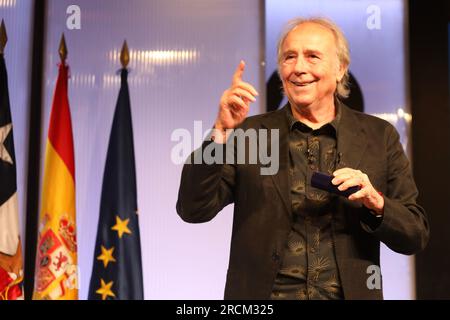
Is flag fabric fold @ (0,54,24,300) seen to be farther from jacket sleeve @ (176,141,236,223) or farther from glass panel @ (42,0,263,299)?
jacket sleeve @ (176,141,236,223)

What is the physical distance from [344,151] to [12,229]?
2079mm

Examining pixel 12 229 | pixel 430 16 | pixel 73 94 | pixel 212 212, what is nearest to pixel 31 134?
pixel 73 94

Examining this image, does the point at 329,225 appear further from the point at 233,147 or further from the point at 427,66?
the point at 427,66

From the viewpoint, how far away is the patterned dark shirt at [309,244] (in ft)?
4.57

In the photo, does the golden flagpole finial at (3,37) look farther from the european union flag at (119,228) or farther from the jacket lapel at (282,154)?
the jacket lapel at (282,154)

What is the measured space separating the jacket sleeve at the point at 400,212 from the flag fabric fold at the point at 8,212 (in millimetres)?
2121

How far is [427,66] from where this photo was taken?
10.9 feet

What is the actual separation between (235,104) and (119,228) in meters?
1.94

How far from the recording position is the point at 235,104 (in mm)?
1353

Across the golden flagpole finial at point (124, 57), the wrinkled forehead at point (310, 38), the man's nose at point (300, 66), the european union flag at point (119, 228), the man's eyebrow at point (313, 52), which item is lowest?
the european union flag at point (119, 228)

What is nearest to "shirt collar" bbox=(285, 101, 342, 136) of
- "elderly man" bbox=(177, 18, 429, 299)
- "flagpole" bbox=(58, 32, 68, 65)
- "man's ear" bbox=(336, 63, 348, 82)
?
"elderly man" bbox=(177, 18, 429, 299)

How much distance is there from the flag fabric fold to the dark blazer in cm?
177

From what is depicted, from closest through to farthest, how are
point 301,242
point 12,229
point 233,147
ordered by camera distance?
point 301,242, point 233,147, point 12,229

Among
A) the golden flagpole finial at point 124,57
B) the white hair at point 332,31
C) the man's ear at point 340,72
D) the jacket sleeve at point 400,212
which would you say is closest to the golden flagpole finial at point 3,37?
the golden flagpole finial at point 124,57
